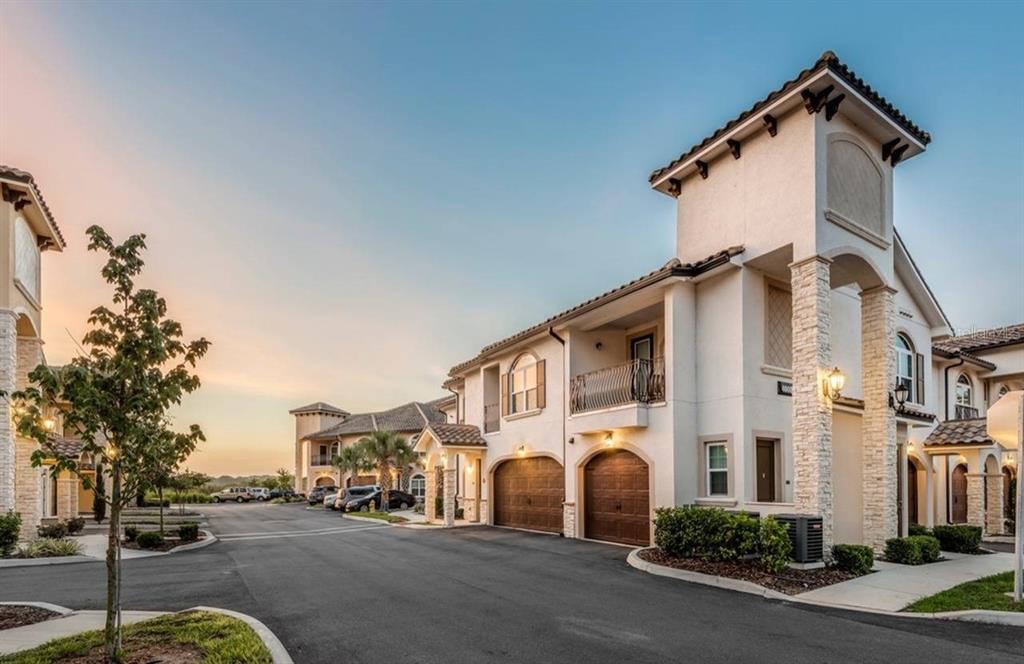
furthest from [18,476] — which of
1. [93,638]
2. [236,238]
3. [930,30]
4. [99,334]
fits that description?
[930,30]

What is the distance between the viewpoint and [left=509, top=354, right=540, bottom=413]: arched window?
2136 cm

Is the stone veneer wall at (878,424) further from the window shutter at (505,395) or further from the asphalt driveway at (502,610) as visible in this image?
the window shutter at (505,395)

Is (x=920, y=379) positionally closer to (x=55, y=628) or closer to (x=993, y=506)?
(x=993, y=506)

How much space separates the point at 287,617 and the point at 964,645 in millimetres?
8869

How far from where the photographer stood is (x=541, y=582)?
11.3 m

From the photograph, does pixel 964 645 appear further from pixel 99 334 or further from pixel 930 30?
pixel 930 30

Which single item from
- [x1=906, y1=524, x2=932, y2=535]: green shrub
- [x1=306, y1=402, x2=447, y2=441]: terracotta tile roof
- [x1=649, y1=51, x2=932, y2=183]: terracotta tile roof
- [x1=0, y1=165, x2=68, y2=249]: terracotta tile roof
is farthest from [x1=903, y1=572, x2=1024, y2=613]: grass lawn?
[x1=306, y1=402, x2=447, y2=441]: terracotta tile roof

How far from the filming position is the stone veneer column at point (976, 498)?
18.4 m

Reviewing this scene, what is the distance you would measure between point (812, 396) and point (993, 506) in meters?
14.0

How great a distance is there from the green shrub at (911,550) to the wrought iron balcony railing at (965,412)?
39.6 ft

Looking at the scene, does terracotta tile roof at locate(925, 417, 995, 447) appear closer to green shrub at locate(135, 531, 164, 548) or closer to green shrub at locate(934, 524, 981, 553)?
green shrub at locate(934, 524, 981, 553)

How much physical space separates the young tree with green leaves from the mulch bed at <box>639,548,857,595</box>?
30.8ft

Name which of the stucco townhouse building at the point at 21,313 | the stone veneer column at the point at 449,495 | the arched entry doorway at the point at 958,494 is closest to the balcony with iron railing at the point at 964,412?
the arched entry doorway at the point at 958,494

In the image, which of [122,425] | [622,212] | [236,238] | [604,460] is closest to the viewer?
[122,425]
